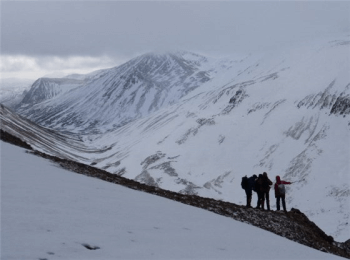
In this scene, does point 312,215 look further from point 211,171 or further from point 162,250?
point 162,250

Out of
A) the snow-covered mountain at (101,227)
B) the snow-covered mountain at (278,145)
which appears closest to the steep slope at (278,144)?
the snow-covered mountain at (278,145)

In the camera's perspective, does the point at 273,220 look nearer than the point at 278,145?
Yes

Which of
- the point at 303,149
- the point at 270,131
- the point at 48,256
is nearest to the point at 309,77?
the point at 270,131

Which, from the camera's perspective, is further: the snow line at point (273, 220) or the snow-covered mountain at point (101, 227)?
the snow line at point (273, 220)

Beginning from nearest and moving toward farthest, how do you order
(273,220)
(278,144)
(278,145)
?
(273,220), (278,145), (278,144)

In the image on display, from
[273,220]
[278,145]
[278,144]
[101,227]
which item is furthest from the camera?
[278,144]

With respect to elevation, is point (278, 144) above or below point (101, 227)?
above

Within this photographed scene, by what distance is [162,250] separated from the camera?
9023 mm

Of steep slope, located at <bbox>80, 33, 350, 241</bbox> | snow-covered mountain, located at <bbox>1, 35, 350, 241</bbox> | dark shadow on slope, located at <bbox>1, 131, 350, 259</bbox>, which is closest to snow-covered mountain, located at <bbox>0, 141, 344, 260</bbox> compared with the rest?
Result: dark shadow on slope, located at <bbox>1, 131, 350, 259</bbox>

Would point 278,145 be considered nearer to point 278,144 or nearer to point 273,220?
point 278,144

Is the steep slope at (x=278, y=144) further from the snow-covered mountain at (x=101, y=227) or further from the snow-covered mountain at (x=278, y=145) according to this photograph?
the snow-covered mountain at (x=101, y=227)

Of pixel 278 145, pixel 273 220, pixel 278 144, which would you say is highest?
pixel 278 144

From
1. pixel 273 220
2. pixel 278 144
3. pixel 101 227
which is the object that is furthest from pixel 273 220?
pixel 278 144

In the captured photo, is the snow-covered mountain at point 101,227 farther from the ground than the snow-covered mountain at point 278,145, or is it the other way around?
the snow-covered mountain at point 278,145
